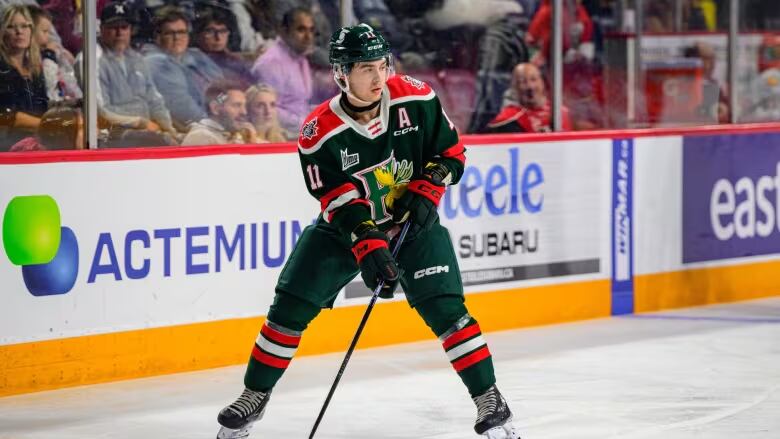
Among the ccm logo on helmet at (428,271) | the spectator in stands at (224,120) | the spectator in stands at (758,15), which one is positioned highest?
the spectator in stands at (758,15)

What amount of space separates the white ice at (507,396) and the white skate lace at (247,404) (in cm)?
37

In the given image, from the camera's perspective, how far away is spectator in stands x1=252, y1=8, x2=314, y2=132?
23.7 ft

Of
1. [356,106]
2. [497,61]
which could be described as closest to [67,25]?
[356,106]

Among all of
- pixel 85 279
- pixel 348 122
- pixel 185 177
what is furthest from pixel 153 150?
pixel 348 122

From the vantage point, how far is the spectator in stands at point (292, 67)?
23.7 ft

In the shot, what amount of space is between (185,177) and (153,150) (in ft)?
0.63

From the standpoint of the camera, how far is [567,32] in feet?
27.2

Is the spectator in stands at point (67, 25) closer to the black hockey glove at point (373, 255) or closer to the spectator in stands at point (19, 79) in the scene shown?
the spectator in stands at point (19, 79)

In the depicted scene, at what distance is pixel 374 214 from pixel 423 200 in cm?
19

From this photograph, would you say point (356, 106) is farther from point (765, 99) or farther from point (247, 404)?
point (765, 99)

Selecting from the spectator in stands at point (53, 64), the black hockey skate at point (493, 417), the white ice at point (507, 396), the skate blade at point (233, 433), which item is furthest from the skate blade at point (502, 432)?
the spectator in stands at point (53, 64)

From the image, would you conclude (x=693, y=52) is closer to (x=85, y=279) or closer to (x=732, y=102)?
(x=732, y=102)

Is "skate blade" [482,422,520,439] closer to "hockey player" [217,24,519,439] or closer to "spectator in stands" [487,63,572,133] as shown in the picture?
"hockey player" [217,24,519,439]

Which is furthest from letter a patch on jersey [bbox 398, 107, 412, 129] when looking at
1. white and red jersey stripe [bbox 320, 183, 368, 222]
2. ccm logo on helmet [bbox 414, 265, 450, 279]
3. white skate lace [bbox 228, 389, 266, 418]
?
white skate lace [bbox 228, 389, 266, 418]
